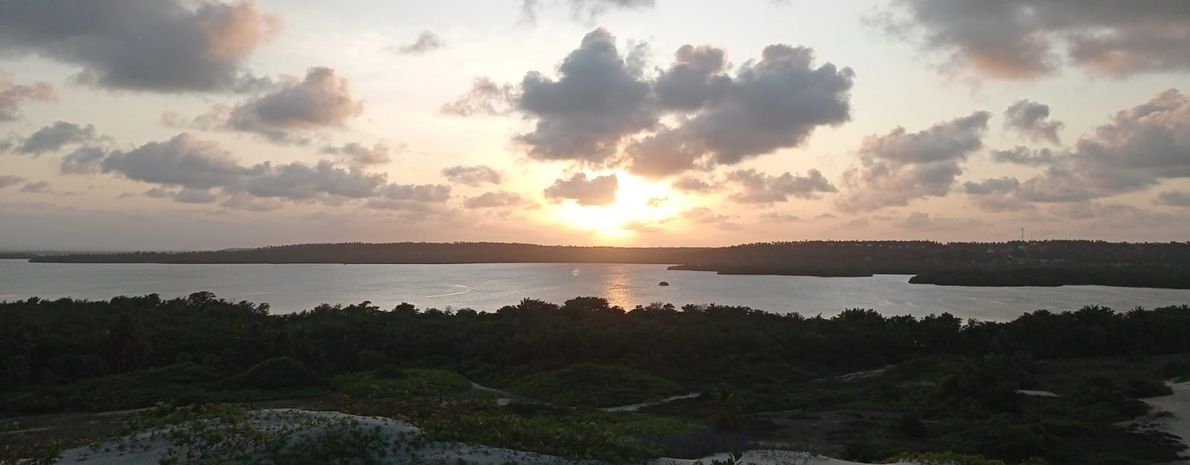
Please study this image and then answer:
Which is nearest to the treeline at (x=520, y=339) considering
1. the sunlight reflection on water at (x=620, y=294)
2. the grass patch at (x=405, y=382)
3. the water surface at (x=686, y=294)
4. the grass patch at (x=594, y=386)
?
the grass patch at (x=405, y=382)

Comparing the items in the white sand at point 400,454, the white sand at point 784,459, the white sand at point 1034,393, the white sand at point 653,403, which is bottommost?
the white sand at point 653,403

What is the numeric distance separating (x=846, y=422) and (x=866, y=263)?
155365mm

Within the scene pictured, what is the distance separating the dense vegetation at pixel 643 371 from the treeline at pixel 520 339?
130 mm

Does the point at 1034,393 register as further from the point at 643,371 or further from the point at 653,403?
the point at 643,371

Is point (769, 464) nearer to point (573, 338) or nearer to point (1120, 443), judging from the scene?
point (1120, 443)

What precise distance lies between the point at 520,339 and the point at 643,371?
25.6 feet

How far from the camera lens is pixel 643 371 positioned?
40125 millimetres

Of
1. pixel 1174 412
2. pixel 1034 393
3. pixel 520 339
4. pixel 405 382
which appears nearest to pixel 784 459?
pixel 405 382

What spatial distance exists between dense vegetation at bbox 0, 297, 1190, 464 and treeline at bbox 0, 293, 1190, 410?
5.1 inches

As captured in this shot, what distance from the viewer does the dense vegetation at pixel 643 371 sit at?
23922 millimetres

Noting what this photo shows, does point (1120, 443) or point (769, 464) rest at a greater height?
point (769, 464)

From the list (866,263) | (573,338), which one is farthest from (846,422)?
(866,263)

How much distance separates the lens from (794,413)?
31438 millimetres

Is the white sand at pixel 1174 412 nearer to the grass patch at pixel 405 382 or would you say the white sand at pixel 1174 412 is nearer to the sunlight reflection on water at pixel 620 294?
the grass patch at pixel 405 382
